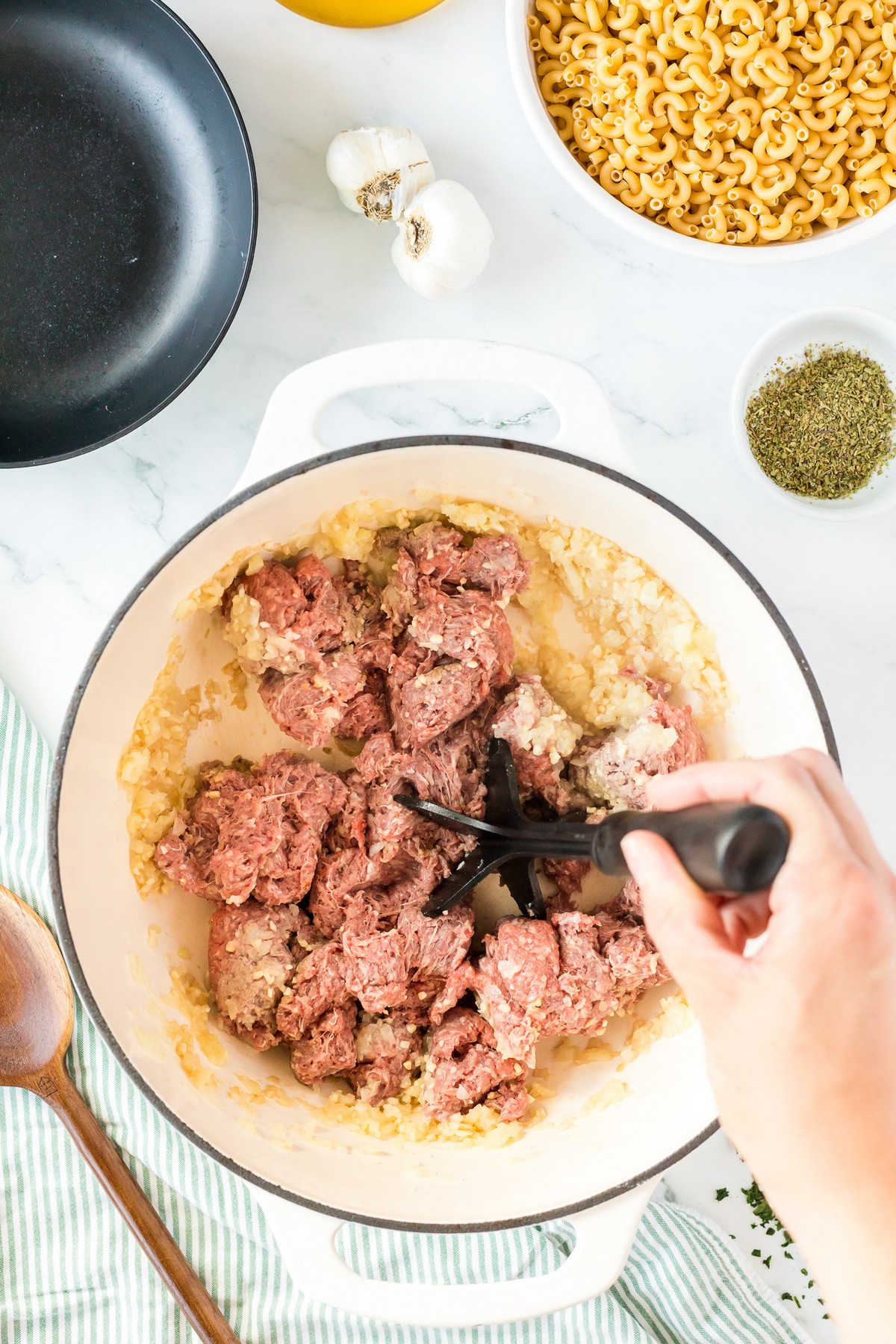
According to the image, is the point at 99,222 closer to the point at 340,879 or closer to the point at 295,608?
the point at 295,608

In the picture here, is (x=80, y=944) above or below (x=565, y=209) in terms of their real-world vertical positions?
below

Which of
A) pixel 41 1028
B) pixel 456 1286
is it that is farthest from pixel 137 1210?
pixel 456 1286

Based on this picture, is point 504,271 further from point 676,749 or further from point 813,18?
point 676,749

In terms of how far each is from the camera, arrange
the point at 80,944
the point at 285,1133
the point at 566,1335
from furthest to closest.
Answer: the point at 566,1335
the point at 285,1133
the point at 80,944

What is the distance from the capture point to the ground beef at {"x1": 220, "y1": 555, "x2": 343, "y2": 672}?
191 cm

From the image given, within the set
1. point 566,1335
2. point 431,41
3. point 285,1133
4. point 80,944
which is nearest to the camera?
point 80,944

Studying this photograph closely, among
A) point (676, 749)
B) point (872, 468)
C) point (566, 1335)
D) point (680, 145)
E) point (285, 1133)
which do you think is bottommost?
point (566, 1335)

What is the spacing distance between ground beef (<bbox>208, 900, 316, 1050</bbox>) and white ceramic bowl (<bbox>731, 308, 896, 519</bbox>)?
1.24 meters

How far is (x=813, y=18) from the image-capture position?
196cm

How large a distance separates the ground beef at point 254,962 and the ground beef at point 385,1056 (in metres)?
0.17

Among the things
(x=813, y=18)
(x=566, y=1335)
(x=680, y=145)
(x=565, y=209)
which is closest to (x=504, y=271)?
(x=565, y=209)

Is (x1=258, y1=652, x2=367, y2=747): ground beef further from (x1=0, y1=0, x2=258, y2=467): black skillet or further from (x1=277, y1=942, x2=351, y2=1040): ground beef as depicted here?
(x1=0, y1=0, x2=258, y2=467): black skillet

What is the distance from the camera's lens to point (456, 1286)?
1706mm

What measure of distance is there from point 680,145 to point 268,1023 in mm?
1842
